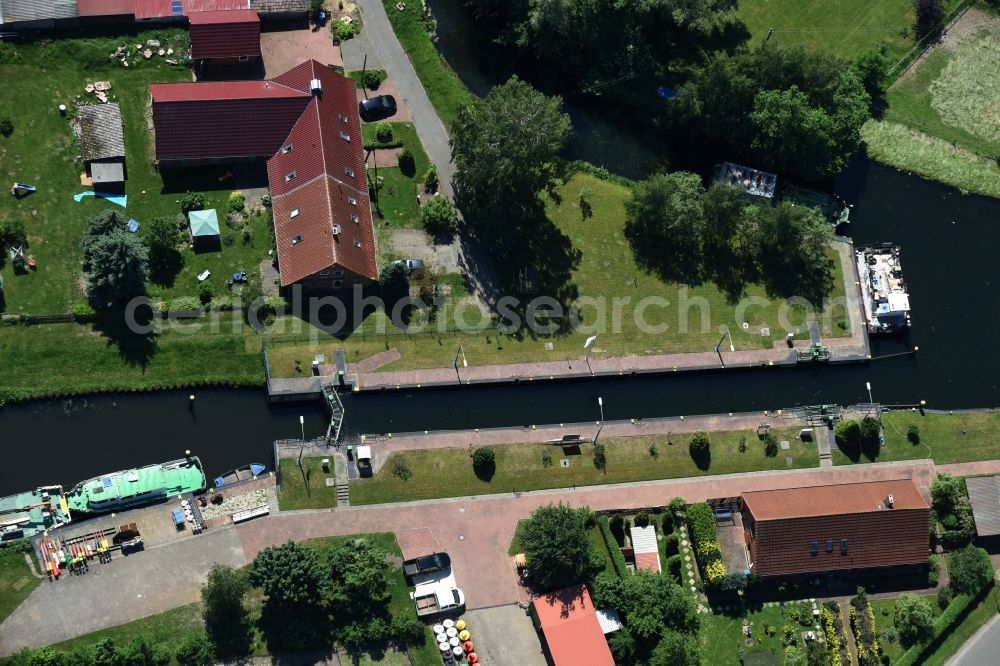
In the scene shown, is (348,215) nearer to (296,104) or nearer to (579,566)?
(296,104)

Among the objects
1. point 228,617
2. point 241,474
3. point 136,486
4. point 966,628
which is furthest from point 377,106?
point 966,628

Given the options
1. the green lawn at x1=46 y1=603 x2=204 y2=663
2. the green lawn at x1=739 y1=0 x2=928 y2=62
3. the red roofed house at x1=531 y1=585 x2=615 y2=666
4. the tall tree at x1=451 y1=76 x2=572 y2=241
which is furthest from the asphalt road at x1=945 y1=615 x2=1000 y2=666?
the green lawn at x1=46 y1=603 x2=204 y2=663

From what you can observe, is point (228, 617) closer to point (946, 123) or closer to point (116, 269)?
point (116, 269)

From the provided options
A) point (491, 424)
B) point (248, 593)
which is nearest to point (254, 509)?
point (248, 593)

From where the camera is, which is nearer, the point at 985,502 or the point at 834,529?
the point at 834,529

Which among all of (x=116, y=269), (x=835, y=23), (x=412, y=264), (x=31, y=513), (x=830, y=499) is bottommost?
(x=830, y=499)

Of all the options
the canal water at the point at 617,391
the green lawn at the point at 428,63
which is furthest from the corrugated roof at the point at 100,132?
the green lawn at the point at 428,63

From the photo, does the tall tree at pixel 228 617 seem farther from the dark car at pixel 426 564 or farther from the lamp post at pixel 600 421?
the lamp post at pixel 600 421
